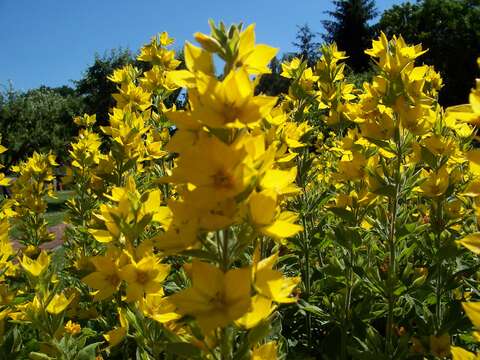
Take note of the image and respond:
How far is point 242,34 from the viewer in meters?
1.41

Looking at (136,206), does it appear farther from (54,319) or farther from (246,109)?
(246,109)

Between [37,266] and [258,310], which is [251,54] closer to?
[258,310]

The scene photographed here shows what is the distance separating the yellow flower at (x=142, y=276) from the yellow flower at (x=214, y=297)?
64 centimetres

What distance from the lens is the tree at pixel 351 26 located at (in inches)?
1879

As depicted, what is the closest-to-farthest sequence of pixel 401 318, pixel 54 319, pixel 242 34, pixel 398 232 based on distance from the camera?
pixel 242 34 → pixel 54 319 → pixel 398 232 → pixel 401 318

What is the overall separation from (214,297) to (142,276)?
0.73 meters

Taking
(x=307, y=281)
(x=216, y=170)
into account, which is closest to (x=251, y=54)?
(x=216, y=170)

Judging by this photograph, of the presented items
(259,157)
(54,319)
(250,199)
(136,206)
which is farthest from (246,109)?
(54,319)

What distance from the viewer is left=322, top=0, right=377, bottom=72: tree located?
157 ft

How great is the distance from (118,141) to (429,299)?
7.98 feet

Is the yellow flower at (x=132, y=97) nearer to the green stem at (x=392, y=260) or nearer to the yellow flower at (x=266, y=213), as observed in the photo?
→ the green stem at (x=392, y=260)

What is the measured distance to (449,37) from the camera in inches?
1342

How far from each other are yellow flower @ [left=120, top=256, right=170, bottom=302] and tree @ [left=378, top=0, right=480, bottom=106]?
1271 inches

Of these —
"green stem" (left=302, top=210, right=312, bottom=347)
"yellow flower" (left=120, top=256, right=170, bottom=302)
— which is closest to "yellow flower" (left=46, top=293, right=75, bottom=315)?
"yellow flower" (left=120, top=256, right=170, bottom=302)
